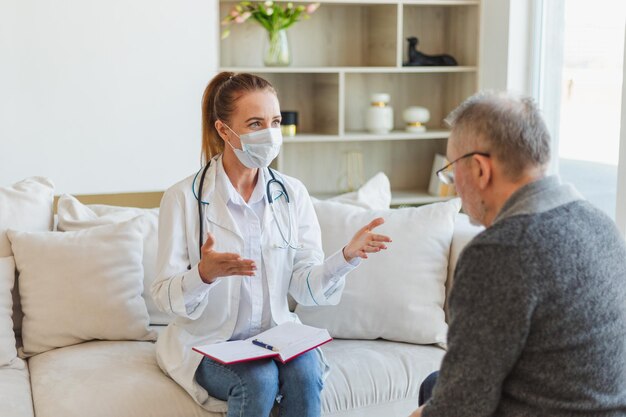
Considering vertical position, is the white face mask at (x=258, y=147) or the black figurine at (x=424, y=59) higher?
the black figurine at (x=424, y=59)

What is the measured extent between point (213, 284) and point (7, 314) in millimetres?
626

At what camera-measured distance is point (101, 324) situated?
2.38 metres

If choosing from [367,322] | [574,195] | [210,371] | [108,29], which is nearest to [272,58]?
[108,29]

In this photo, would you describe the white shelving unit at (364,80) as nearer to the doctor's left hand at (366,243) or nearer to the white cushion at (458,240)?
the white cushion at (458,240)

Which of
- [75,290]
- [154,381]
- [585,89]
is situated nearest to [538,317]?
[154,381]

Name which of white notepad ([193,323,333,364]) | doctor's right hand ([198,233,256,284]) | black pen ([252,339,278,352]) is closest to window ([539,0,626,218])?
white notepad ([193,323,333,364])

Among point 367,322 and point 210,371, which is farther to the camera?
point 367,322

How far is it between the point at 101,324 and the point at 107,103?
4.15ft

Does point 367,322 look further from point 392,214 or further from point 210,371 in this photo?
point 210,371

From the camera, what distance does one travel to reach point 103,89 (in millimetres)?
3379

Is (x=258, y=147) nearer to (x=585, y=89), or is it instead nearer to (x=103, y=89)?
(x=103, y=89)

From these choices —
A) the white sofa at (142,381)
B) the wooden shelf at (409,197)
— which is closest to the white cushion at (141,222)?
the white sofa at (142,381)

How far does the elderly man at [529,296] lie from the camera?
1.28 m

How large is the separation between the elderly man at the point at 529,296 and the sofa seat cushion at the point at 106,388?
0.88 metres
